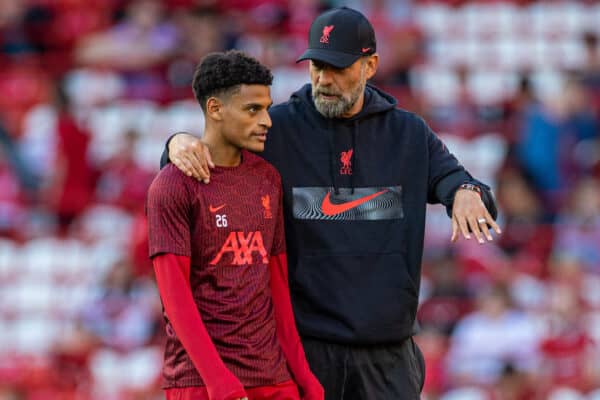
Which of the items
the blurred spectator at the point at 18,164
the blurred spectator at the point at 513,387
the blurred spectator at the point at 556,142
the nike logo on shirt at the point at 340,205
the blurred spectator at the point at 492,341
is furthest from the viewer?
the blurred spectator at the point at 18,164

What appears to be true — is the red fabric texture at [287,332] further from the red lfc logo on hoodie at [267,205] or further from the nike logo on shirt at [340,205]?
the nike logo on shirt at [340,205]

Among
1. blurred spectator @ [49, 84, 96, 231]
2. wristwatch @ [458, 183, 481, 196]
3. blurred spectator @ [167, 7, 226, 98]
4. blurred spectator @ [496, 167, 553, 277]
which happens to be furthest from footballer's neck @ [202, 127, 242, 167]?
blurred spectator @ [167, 7, 226, 98]

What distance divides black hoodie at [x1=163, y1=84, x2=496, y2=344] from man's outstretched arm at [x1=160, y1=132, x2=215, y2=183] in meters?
0.44

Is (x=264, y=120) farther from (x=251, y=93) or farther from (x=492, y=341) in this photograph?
(x=492, y=341)

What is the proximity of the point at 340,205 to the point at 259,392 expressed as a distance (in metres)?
0.78

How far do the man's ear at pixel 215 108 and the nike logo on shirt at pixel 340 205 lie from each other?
58cm

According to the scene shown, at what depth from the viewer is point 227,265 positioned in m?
3.85

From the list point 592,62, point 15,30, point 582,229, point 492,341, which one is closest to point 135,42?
point 15,30

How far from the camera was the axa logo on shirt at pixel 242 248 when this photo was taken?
3.85m

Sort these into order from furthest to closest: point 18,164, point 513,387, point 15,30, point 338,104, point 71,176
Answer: point 15,30
point 18,164
point 71,176
point 513,387
point 338,104

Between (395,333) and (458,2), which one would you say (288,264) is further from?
(458,2)

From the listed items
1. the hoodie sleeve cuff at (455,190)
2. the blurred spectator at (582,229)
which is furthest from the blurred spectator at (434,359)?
the hoodie sleeve cuff at (455,190)

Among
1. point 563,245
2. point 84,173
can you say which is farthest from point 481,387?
point 84,173

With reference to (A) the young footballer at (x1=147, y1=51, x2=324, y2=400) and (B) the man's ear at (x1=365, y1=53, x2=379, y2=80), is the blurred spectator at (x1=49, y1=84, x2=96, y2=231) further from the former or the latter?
(A) the young footballer at (x1=147, y1=51, x2=324, y2=400)
